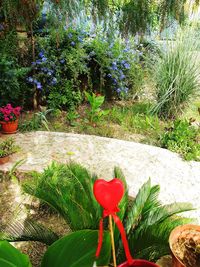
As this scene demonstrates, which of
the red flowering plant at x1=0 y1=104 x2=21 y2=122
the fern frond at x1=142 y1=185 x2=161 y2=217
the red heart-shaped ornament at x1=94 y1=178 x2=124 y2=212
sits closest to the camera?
the red heart-shaped ornament at x1=94 y1=178 x2=124 y2=212

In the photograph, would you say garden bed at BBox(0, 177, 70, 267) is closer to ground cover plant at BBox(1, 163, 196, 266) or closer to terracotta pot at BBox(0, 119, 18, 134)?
ground cover plant at BBox(1, 163, 196, 266)

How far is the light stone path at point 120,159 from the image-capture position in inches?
125

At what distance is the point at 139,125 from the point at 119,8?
174cm

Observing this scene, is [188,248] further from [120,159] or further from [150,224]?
[120,159]

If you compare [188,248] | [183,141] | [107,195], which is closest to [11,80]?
[183,141]

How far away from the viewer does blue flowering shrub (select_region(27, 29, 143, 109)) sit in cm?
480

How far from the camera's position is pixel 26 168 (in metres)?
3.26

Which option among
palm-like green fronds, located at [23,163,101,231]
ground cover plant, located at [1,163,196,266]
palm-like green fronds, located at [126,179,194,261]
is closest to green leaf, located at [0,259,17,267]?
ground cover plant, located at [1,163,196,266]

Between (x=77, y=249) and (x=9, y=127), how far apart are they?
2.99 m

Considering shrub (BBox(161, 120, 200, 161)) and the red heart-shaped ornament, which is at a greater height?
the red heart-shaped ornament

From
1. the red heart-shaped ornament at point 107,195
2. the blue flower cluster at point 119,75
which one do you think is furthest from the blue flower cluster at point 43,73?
Result: the red heart-shaped ornament at point 107,195

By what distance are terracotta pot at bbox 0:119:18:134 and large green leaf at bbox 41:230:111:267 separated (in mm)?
2899

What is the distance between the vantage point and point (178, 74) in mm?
4832

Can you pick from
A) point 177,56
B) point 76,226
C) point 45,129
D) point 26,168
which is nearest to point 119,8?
point 177,56
